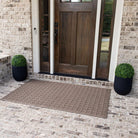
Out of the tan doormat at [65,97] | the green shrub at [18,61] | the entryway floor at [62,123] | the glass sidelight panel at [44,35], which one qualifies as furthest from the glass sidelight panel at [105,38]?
the green shrub at [18,61]

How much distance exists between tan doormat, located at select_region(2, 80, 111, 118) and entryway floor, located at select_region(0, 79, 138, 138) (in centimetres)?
15

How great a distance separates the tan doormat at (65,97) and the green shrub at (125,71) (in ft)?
1.66

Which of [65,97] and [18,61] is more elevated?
[18,61]

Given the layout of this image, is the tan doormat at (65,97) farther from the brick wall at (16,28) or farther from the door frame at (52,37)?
the brick wall at (16,28)

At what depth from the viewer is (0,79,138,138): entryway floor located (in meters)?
2.16

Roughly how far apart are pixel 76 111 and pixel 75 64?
1.62 m

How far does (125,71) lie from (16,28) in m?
2.77

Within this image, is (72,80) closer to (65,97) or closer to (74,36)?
(65,97)

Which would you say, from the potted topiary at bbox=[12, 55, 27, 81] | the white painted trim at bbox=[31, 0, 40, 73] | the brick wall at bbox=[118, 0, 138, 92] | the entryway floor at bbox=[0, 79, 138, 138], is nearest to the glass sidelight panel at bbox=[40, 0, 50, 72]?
the white painted trim at bbox=[31, 0, 40, 73]

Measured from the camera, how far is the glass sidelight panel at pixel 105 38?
3514 millimetres

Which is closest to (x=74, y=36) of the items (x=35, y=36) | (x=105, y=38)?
(x=105, y=38)

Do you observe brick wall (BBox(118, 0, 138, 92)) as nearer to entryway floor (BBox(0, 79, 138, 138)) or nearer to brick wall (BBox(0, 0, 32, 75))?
entryway floor (BBox(0, 79, 138, 138))

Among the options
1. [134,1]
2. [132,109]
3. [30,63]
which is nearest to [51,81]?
[30,63]

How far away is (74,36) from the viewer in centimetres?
394
